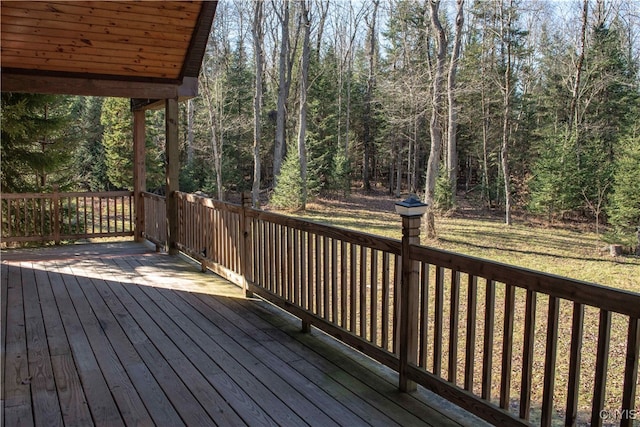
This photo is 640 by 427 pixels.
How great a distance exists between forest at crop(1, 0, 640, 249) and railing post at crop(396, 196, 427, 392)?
1112 centimetres

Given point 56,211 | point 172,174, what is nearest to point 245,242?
point 172,174

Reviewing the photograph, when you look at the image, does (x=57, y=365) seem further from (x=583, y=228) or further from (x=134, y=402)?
(x=583, y=228)

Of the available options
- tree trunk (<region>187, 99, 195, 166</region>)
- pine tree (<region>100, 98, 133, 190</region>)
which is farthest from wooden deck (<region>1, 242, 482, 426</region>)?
tree trunk (<region>187, 99, 195, 166</region>)

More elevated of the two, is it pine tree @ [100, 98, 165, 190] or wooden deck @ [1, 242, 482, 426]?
pine tree @ [100, 98, 165, 190]

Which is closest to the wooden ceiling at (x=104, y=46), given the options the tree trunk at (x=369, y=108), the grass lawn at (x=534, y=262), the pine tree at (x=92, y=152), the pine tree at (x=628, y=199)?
the grass lawn at (x=534, y=262)

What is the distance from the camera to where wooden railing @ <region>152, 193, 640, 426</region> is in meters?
1.93

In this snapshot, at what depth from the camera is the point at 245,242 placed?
4.66 metres

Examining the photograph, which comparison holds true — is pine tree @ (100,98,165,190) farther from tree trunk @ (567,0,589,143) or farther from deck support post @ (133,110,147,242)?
tree trunk @ (567,0,589,143)

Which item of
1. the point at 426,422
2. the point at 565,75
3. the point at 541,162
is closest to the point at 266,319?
the point at 426,422

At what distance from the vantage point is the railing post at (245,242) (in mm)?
4625

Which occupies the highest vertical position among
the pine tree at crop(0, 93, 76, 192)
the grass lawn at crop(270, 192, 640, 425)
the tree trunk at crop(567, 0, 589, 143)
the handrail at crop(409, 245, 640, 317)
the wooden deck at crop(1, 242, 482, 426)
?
the tree trunk at crop(567, 0, 589, 143)

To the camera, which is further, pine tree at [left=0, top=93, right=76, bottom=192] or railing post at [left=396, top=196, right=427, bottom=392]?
pine tree at [left=0, top=93, right=76, bottom=192]

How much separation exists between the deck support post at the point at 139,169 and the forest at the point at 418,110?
740 centimetres

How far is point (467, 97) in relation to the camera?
78.8ft
